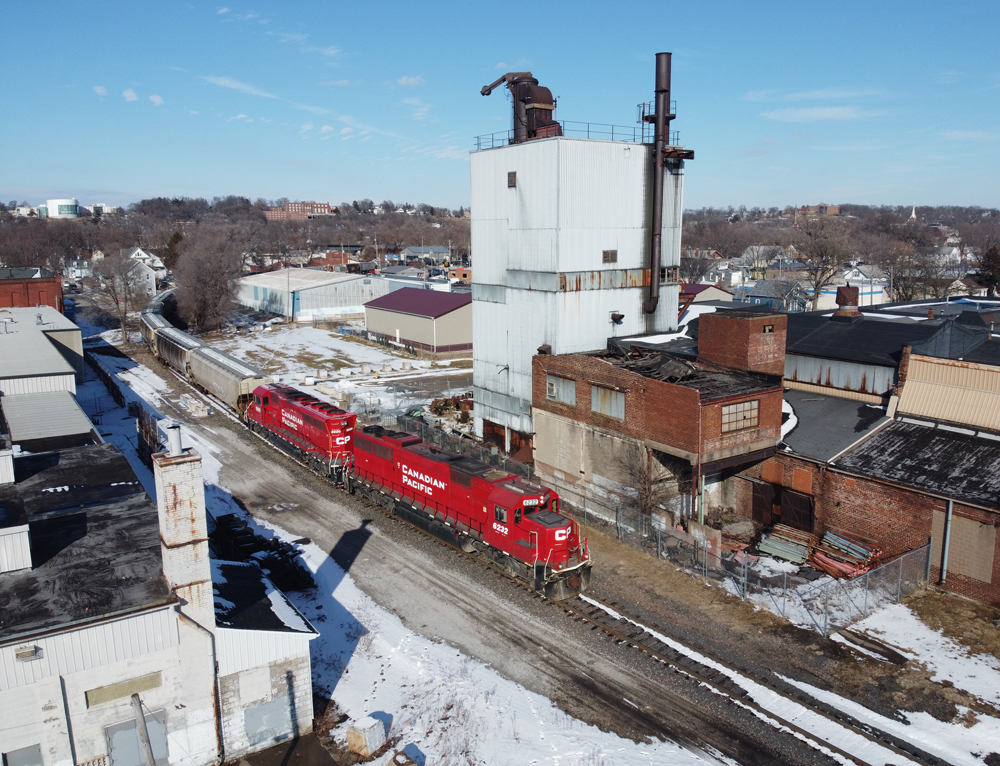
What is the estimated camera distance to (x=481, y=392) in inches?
1734

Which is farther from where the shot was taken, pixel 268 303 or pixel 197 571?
pixel 268 303

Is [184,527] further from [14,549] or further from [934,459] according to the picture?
[934,459]

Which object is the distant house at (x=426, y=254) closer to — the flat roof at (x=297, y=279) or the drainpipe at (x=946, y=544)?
the flat roof at (x=297, y=279)

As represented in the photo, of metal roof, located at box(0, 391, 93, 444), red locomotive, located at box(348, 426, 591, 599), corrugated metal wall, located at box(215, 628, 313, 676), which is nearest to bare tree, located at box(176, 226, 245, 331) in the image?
metal roof, located at box(0, 391, 93, 444)

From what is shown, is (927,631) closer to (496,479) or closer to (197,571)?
(496,479)

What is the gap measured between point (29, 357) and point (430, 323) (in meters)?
35.8

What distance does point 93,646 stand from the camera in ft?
51.7

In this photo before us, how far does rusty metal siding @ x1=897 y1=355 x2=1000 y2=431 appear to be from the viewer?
92.5ft

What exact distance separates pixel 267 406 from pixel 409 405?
11.3m

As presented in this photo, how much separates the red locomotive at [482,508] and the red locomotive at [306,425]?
88.2 inches

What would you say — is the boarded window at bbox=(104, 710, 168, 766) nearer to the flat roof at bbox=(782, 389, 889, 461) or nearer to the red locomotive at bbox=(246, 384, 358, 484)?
the red locomotive at bbox=(246, 384, 358, 484)

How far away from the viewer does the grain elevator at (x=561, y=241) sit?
37719 millimetres

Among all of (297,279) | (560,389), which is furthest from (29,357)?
(297,279)

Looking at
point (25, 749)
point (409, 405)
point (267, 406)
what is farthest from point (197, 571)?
point (409, 405)
